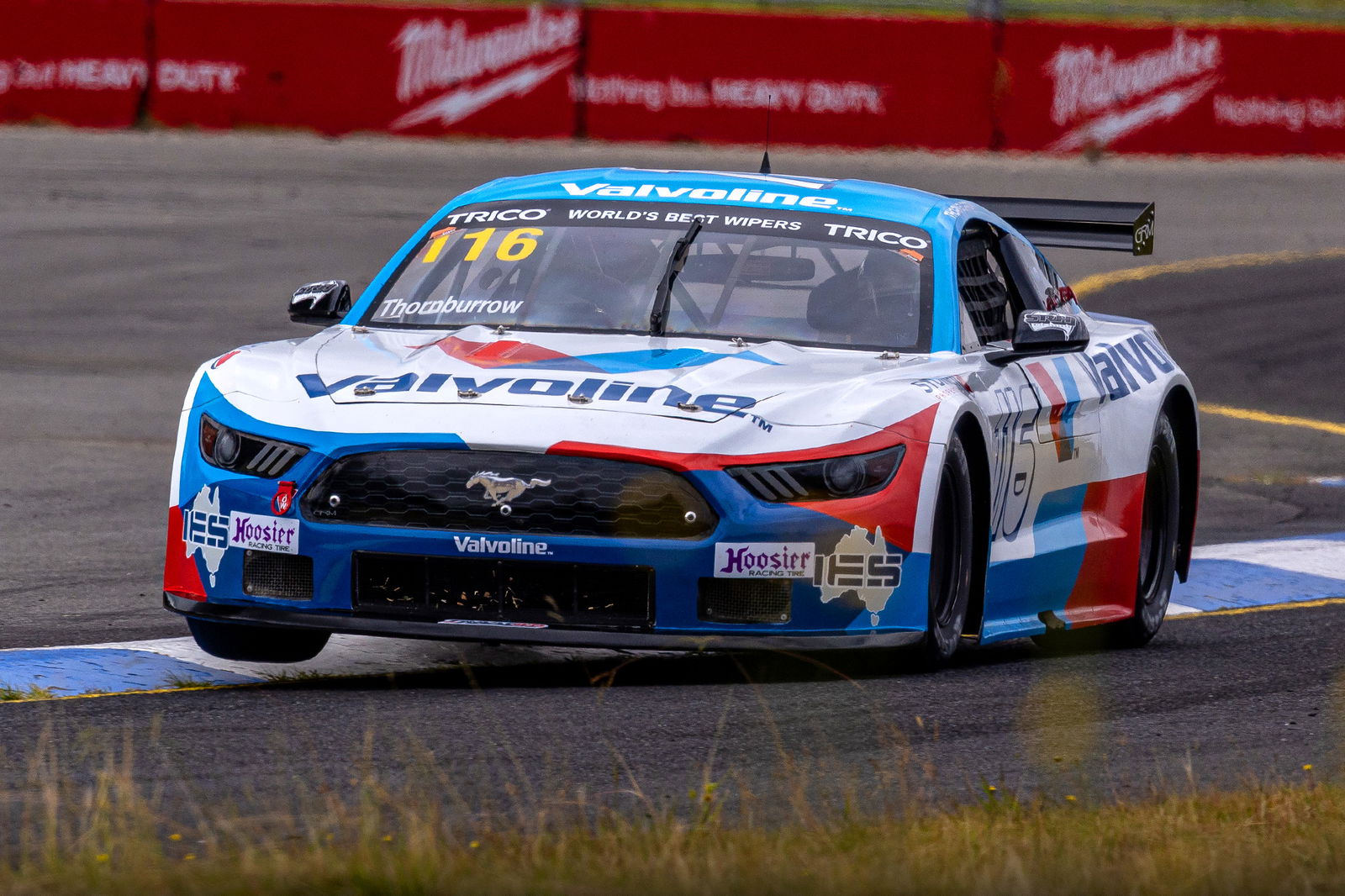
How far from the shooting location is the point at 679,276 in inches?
279

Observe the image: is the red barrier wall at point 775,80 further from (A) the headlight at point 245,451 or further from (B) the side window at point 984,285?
(A) the headlight at point 245,451

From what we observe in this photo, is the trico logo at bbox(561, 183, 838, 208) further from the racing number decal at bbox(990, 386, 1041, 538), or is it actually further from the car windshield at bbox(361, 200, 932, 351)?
the racing number decal at bbox(990, 386, 1041, 538)

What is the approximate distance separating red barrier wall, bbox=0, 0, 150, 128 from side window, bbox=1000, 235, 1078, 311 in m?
18.1

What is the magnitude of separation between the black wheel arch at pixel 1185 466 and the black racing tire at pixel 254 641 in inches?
132

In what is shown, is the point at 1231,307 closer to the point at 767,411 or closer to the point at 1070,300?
the point at 1070,300

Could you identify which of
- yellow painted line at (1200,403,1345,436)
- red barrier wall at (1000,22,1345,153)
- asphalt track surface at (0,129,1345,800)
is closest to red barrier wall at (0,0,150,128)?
asphalt track surface at (0,129,1345,800)

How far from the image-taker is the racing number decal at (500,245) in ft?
24.0

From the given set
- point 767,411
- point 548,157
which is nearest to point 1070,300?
point 767,411

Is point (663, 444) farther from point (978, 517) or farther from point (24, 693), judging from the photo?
point (24, 693)

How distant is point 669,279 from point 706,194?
0.53m

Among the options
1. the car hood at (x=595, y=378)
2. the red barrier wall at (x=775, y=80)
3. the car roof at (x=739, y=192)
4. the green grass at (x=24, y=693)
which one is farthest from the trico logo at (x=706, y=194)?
the red barrier wall at (x=775, y=80)

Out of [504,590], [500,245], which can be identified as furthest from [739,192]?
[504,590]

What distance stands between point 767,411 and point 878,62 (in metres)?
20.1

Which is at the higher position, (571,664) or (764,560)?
(764,560)
